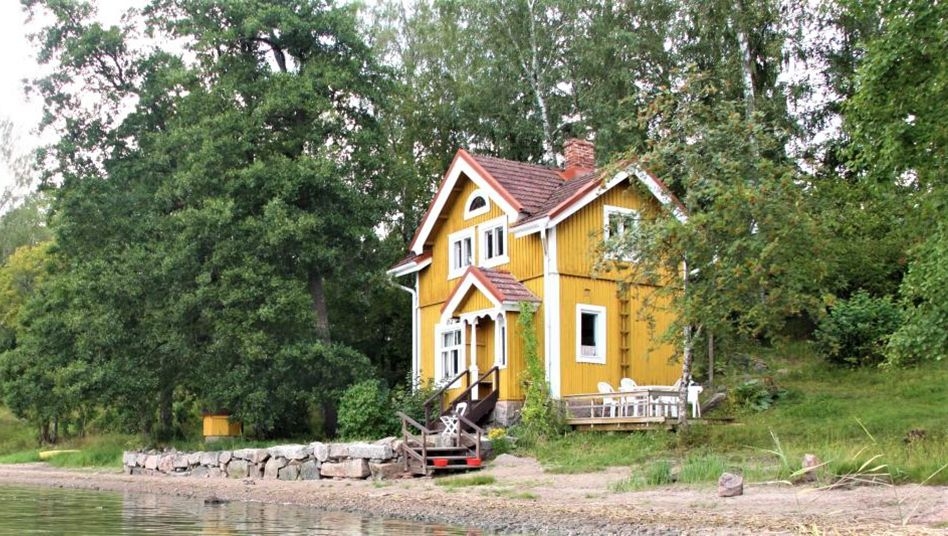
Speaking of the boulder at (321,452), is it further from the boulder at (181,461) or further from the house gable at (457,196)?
the house gable at (457,196)

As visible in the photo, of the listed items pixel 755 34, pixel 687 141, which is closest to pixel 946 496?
pixel 687 141

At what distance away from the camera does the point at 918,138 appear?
55.1 feet

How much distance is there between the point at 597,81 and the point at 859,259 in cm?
1297

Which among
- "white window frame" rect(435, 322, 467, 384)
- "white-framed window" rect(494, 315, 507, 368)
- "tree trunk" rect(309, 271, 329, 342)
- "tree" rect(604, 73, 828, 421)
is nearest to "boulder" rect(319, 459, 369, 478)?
"white-framed window" rect(494, 315, 507, 368)

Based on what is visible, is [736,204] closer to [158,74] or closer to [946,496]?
[946,496]

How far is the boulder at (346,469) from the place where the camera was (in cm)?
2144

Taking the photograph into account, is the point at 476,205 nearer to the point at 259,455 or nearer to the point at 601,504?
the point at 259,455

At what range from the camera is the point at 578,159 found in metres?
29.1

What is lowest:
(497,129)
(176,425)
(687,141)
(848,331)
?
(176,425)

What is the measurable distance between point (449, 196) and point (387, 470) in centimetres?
1038

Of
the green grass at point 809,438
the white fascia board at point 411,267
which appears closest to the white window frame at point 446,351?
the white fascia board at point 411,267

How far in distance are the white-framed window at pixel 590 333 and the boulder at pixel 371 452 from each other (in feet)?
21.1

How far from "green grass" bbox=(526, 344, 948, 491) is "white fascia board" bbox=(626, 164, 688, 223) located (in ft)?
15.0

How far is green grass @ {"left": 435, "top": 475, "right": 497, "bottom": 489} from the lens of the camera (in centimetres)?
1867
